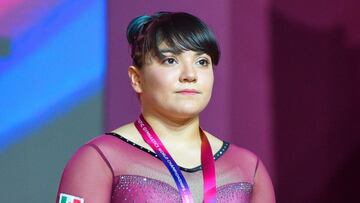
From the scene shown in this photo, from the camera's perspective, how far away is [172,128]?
46.9 inches

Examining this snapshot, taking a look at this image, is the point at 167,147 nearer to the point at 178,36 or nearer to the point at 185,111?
the point at 185,111

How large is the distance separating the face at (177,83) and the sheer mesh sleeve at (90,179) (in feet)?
0.47

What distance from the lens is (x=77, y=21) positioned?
165 cm

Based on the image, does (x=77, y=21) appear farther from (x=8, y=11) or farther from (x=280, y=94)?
(x=280, y=94)

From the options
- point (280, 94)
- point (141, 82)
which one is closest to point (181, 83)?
point (141, 82)

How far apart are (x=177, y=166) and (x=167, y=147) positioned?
0.05 m

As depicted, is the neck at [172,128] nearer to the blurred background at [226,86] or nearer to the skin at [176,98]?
the skin at [176,98]

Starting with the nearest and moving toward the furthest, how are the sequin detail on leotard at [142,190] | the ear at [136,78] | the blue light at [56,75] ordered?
the sequin detail on leotard at [142,190] → the ear at [136,78] → the blue light at [56,75]

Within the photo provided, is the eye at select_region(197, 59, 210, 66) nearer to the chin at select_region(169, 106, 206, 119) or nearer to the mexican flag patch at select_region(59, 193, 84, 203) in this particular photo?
the chin at select_region(169, 106, 206, 119)

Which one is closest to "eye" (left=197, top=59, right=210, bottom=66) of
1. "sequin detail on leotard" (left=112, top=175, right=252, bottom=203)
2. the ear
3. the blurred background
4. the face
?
the face

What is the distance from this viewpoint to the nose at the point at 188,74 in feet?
3.72

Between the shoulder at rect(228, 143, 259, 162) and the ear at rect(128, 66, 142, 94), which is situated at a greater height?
the ear at rect(128, 66, 142, 94)

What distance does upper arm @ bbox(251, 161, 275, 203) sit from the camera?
48.1 inches

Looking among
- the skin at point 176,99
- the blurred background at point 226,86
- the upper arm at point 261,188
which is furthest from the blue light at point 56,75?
the upper arm at point 261,188
